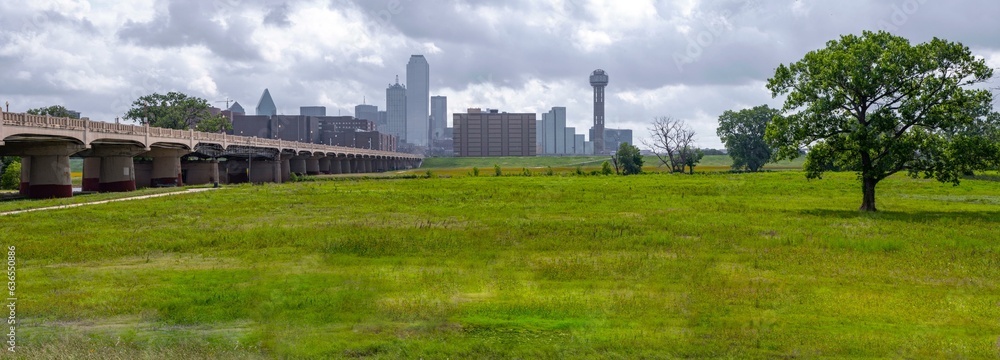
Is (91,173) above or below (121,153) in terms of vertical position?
below

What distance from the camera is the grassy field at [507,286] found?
39.5 ft

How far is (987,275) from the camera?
1836cm

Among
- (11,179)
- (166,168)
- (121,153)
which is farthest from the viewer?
(11,179)

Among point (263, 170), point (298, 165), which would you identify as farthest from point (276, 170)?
point (298, 165)

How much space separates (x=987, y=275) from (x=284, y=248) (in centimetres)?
2107

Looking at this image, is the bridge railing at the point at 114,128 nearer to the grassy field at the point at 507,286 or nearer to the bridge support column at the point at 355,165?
the grassy field at the point at 507,286

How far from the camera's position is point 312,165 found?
159125mm

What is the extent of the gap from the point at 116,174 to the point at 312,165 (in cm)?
8463

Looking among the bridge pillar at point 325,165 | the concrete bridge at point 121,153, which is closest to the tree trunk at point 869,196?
the concrete bridge at point 121,153

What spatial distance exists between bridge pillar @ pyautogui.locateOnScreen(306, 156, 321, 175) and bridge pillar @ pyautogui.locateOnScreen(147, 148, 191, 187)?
64153 millimetres

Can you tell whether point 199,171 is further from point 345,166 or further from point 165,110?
point 345,166

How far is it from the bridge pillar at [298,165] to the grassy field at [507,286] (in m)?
116

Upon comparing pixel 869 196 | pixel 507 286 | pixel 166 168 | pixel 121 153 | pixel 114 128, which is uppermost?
pixel 114 128

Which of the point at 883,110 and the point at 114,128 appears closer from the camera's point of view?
the point at 883,110
